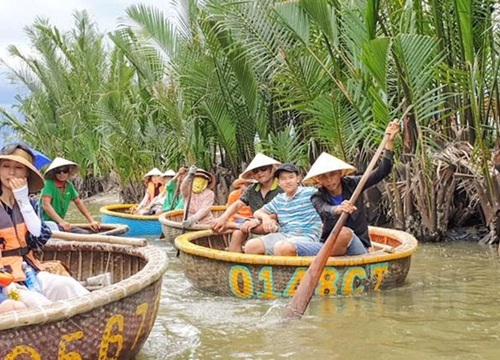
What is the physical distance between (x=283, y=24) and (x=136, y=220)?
3.92 m

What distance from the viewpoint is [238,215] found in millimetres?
7297

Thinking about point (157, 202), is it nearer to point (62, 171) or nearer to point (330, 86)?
point (330, 86)

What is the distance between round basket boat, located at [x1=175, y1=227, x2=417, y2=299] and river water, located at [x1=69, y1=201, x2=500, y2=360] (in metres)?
0.08

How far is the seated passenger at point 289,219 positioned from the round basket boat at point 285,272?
295 mm

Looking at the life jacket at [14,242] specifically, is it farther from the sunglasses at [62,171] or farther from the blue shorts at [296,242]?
the sunglasses at [62,171]

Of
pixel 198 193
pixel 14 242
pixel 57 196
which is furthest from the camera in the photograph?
pixel 198 193

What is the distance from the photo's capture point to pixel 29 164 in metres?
3.68

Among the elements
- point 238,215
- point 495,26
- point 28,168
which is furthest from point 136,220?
point 28,168

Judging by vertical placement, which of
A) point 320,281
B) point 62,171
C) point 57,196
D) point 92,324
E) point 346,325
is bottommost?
point 346,325

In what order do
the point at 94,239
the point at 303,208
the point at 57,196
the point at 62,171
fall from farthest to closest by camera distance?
the point at 57,196 < the point at 62,171 < the point at 303,208 < the point at 94,239

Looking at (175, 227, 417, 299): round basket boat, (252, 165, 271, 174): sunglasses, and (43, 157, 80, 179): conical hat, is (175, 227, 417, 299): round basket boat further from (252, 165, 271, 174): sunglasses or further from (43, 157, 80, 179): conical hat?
(43, 157, 80, 179): conical hat

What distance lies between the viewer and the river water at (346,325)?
12.6ft

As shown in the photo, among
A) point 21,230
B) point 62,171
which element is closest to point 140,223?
point 62,171

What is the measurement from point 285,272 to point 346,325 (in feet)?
2.59
